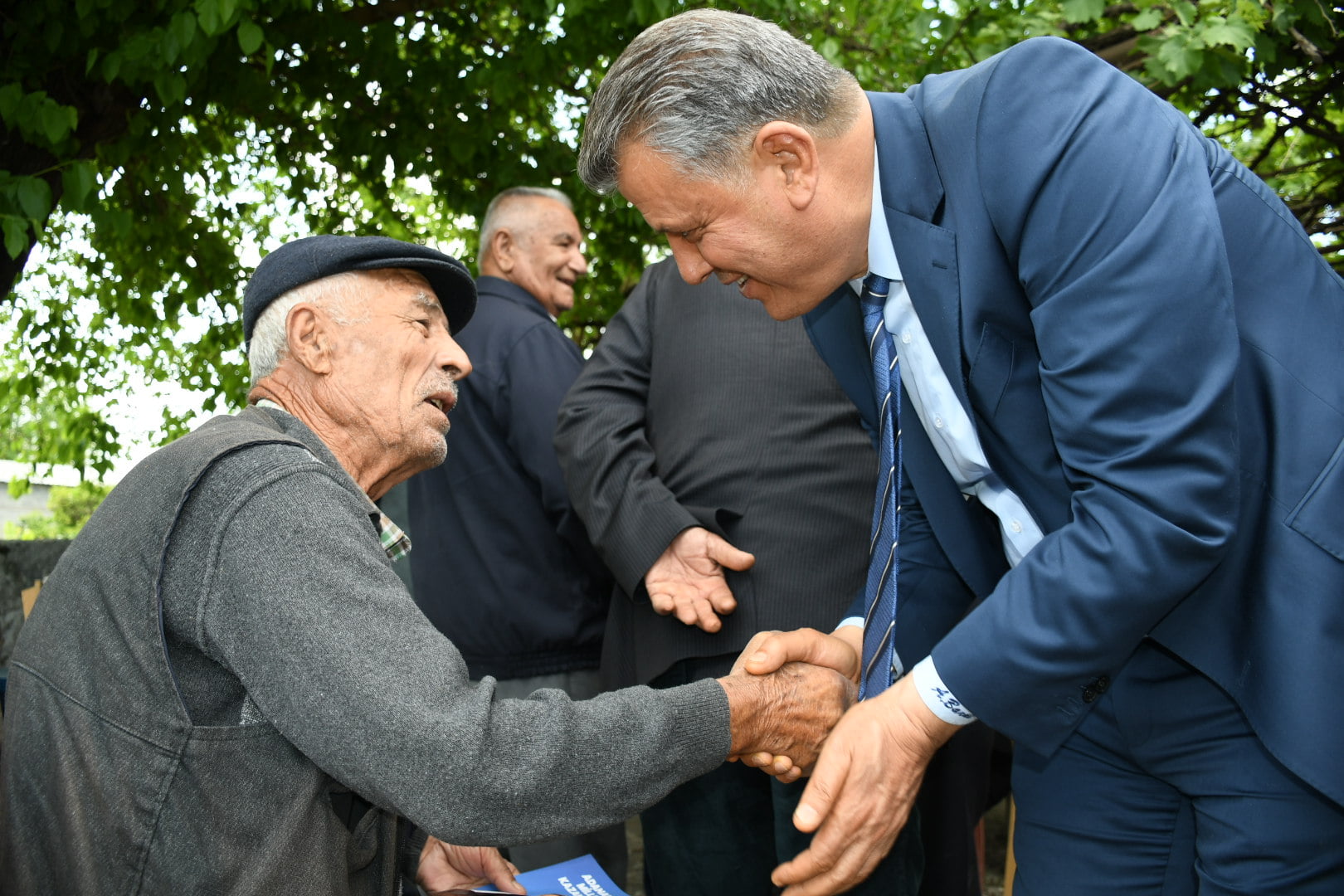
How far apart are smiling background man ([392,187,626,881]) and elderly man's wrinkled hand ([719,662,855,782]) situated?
60.2 inches

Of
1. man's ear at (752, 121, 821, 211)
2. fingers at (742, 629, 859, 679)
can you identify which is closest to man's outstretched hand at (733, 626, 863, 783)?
fingers at (742, 629, 859, 679)

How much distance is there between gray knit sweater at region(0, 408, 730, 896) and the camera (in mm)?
1715

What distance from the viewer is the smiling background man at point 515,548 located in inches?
151

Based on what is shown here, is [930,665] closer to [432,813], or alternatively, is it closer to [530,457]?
[432,813]

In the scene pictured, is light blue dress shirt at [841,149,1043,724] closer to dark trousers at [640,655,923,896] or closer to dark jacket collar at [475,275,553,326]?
dark trousers at [640,655,923,896]

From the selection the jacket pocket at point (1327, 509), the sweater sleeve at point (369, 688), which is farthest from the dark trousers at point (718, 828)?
the jacket pocket at point (1327, 509)

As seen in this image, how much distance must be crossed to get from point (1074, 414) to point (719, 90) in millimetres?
806

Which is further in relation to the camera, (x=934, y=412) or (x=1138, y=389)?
(x=934, y=412)

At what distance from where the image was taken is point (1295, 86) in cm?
509

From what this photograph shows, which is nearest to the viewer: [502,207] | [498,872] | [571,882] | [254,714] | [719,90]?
[254,714]

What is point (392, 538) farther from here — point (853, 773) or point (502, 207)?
point (502, 207)

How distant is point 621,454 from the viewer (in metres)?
3.25

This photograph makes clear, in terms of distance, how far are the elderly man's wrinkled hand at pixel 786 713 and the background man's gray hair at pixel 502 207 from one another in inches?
109

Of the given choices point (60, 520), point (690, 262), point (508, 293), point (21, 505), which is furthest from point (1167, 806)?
point (21, 505)
